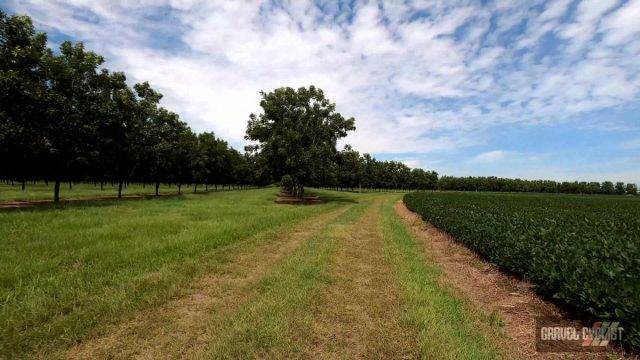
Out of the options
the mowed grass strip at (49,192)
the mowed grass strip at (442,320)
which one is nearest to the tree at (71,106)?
the mowed grass strip at (49,192)

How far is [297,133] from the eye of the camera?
128ft

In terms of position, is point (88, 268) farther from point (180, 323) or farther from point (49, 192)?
point (49, 192)

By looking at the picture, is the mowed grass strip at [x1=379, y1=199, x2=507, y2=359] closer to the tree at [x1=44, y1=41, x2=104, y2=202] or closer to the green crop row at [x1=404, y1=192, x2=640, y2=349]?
the green crop row at [x1=404, y1=192, x2=640, y2=349]

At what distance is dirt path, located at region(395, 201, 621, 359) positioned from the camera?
6.31 metres

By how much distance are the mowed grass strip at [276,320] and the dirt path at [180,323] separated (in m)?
0.30

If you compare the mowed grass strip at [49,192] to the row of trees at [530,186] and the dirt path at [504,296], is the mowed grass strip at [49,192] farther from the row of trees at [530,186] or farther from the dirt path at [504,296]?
the row of trees at [530,186]

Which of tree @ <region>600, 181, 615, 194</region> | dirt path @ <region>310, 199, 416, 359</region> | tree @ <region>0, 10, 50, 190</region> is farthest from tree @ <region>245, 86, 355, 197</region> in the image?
tree @ <region>600, 181, 615, 194</region>

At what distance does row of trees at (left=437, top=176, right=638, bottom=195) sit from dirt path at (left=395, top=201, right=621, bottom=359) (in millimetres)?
169564

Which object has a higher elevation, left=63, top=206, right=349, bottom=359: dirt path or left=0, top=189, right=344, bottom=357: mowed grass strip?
left=0, top=189, right=344, bottom=357: mowed grass strip

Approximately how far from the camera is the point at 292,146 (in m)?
39.3

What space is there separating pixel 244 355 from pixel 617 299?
648 cm

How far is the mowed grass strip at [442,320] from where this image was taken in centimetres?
585

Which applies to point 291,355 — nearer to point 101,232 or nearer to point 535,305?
point 535,305

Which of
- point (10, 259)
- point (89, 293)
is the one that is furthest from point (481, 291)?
point (10, 259)
